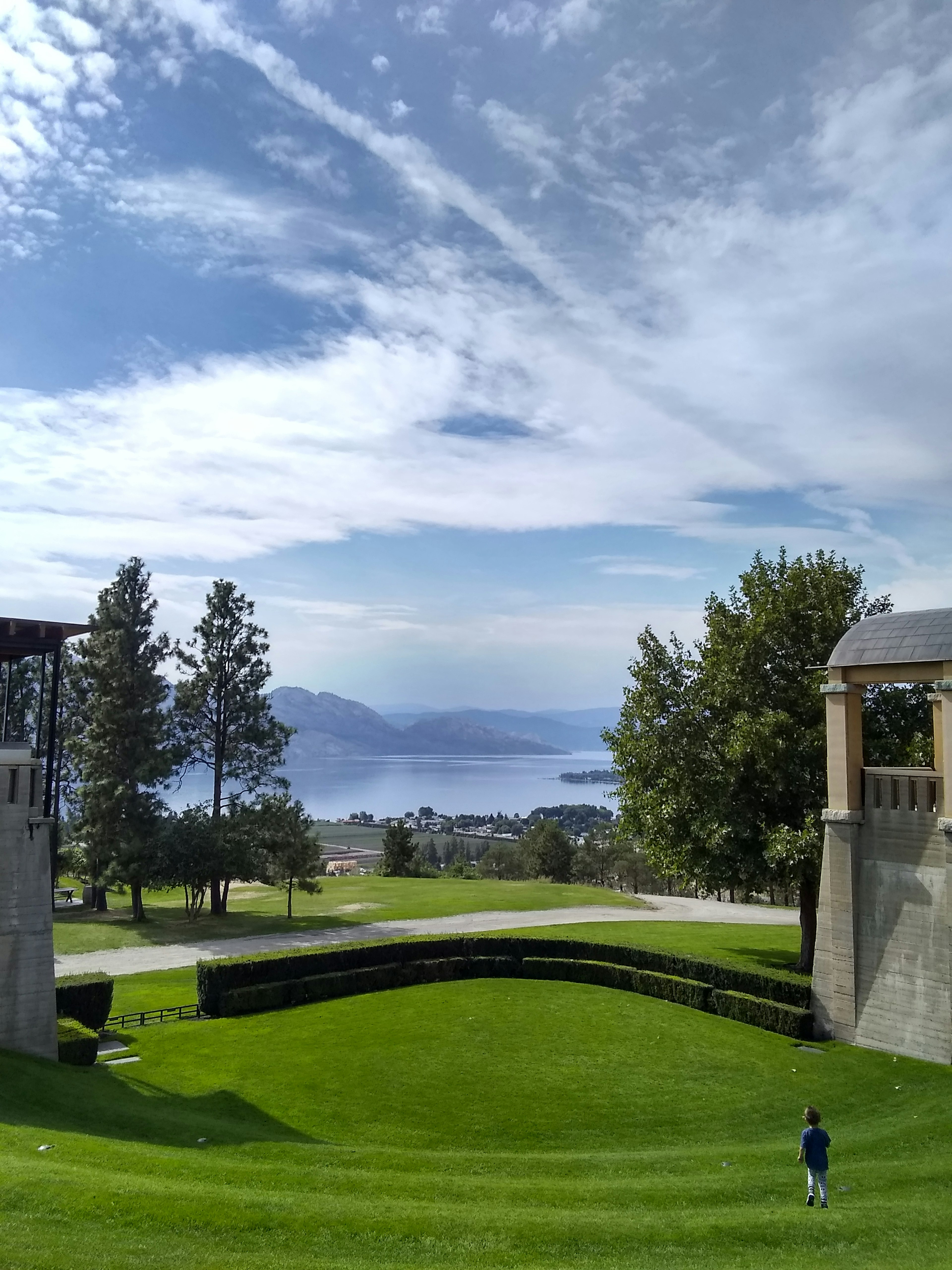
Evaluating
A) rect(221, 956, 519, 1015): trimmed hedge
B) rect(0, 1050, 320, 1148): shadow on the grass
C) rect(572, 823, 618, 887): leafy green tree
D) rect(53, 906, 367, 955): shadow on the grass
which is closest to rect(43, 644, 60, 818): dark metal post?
rect(0, 1050, 320, 1148): shadow on the grass

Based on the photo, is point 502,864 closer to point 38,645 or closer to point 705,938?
point 705,938

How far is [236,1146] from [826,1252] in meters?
9.66

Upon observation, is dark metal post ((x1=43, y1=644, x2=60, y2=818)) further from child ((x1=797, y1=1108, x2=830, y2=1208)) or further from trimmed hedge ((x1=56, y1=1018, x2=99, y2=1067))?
child ((x1=797, y1=1108, x2=830, y2=1208))

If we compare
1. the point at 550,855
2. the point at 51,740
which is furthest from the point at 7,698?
the point at 550,855

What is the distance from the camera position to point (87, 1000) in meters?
23.6

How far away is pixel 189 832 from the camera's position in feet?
143

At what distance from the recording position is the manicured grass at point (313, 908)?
4028 centimetres

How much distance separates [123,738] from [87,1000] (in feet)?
78.2

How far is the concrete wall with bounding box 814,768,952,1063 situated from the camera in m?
20.9

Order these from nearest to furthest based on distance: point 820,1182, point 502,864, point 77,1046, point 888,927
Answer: point 820,1182 → point 77,1046 → point 888,927 → point 502,864

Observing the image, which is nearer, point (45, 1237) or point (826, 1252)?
point (45, 1237)

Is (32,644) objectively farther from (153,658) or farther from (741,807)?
(153,658)

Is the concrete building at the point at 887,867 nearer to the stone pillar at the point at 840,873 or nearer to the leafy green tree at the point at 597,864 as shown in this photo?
the stone pillar at the point at 840,873

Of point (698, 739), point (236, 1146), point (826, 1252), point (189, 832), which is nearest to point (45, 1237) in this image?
point (236, 1146)
